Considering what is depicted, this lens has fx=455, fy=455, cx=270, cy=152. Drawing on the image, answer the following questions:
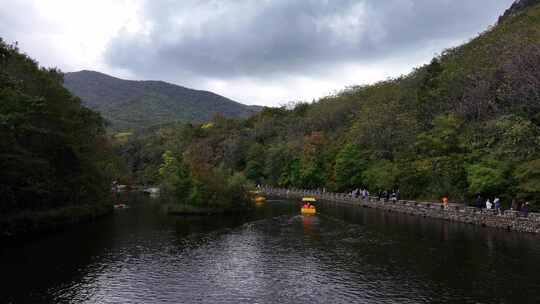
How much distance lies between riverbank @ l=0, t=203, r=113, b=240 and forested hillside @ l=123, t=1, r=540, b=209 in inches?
629

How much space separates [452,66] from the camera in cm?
7662

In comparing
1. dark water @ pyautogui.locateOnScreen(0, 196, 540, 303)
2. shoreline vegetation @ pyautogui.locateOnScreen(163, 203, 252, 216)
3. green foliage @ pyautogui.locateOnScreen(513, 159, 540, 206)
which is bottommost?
dark water @ pyautogui.locateOnScreen(0, 196, 540, 303)

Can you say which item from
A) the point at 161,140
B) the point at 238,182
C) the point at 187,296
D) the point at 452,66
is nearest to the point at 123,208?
the point at 238,182

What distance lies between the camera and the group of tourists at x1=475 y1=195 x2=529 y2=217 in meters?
41.6

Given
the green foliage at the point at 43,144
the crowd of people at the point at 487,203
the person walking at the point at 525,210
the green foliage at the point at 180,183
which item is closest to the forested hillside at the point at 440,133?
the crowd of people at the point at 487,203

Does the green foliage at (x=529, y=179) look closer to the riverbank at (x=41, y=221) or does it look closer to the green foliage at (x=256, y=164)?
the riverbank at (x=41, y=221)

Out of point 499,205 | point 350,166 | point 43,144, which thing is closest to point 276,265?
point 499,205

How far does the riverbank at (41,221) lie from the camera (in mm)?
39406

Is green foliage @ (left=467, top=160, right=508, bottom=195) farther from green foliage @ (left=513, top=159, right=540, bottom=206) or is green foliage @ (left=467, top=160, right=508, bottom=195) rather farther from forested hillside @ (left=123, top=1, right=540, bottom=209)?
green foliage @ (left=513, top=159, right=540, bottom=206)

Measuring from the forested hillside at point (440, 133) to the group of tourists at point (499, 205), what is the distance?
40.9 inches

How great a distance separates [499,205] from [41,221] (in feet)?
150

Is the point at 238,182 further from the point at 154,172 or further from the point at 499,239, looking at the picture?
the point at 154,172

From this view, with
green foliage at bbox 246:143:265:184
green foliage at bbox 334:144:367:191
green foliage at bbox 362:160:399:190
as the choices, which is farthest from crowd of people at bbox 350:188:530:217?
green foliage at bbox 246:143:265:184

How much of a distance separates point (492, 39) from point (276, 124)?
244 ft
